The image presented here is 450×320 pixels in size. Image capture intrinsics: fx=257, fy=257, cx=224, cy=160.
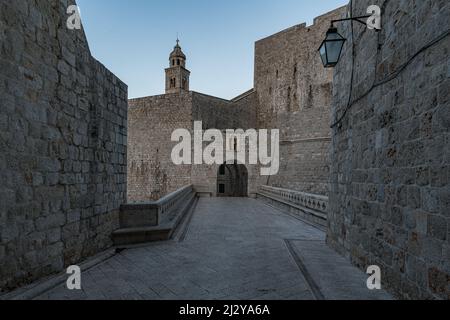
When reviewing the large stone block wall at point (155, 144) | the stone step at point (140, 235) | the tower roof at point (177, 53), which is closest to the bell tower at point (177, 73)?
the tower roof at point (177, 53)

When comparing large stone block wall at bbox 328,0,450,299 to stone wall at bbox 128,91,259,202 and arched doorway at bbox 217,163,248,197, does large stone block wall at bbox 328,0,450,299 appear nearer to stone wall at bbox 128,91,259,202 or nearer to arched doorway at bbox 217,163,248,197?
stone wall at bbox 128,91,259,202

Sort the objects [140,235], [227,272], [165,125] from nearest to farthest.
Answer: [227,272] → [140,235] → [165,125]

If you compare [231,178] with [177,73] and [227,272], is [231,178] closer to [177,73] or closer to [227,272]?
[177,73]

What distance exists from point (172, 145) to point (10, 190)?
65.3 ft

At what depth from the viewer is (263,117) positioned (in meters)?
25.3

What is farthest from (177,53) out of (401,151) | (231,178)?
(401,151)

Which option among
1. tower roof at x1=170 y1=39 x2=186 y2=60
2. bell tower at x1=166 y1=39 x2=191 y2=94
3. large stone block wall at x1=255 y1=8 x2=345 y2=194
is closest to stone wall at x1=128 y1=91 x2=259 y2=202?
large stone block wall at x1=255 y1=8 x2=345 y2=194

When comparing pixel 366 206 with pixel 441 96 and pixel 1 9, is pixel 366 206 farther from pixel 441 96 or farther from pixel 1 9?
pixel 1 9

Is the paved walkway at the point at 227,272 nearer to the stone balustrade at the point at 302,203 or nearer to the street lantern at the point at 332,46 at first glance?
the stone balustrade at the point at 302,203

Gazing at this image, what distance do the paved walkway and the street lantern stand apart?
136 inches

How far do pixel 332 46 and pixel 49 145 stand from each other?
4601 millimetres

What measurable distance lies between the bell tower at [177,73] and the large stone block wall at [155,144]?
1224cm

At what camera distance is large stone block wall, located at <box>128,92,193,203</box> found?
2212 cm

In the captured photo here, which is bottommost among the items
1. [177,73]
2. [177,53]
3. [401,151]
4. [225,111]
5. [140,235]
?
[140,235]
